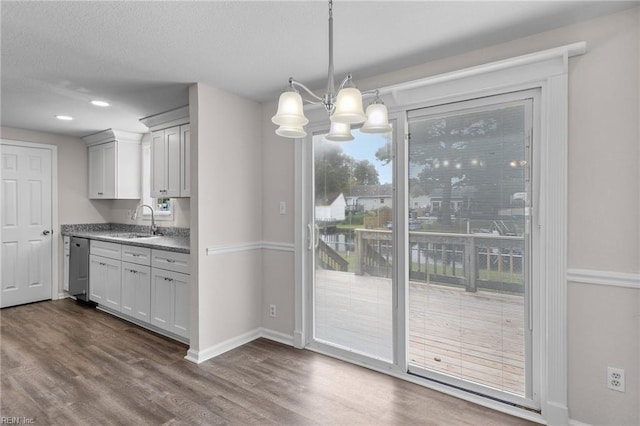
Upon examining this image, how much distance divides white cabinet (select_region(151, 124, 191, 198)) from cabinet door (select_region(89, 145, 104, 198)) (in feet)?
4.89

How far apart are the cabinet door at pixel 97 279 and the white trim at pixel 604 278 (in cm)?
467

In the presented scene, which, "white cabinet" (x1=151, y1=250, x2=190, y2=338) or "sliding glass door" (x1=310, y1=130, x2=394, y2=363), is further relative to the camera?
"white cabinet" (x1=151, y1=250, x2=190, y2=338)

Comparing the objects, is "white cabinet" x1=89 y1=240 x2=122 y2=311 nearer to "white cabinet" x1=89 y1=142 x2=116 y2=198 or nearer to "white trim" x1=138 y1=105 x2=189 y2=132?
"white cabinet" x1=89 y1=142 x2=116 y2=198

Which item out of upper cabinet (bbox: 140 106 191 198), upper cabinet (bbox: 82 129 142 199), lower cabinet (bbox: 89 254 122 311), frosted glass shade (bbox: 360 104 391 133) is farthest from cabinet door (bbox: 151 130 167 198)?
frosted glass shade (bbox: 360 104 391 133)

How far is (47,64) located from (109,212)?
3464mm

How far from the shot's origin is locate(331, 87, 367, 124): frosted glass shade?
1413mm

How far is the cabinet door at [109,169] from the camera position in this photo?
477cm

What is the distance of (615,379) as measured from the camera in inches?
76.9

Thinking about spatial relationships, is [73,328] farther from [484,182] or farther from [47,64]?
[484,182]

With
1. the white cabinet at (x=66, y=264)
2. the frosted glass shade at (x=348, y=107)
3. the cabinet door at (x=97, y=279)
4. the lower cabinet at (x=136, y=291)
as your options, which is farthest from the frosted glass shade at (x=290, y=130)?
the white cabinet at (x=66, y=264)

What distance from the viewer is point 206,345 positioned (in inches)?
120

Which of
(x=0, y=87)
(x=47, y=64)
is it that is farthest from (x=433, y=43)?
(x=0, y=87)

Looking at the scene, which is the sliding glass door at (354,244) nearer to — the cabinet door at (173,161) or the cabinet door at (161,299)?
the cabinet door at (161,299)

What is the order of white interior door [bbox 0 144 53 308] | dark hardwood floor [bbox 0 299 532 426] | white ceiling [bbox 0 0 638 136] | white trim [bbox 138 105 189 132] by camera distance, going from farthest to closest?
white interior door [bbox 0 144 53 308]
white trim [bbox 138 105 189 132]
dark hardwood floor [bbox 0 299 532 426]
white ceiling [bbox 0 0 638 136]
